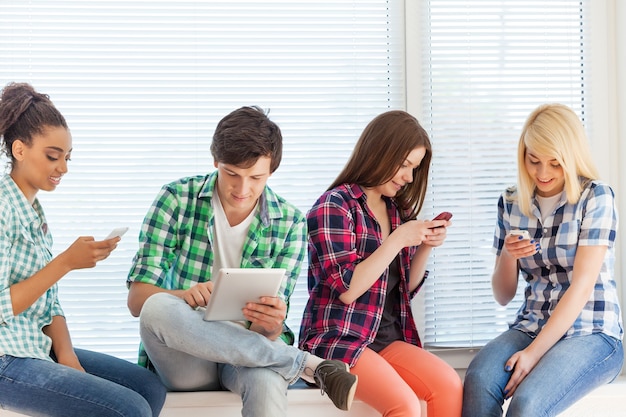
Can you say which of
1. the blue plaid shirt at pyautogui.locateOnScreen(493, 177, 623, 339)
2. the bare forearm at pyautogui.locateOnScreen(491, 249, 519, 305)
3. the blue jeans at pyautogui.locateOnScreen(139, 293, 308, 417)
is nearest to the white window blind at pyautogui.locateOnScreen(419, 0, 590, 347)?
the bare forearm at pyautogui.locateOnScreen(491, 249, 519, 305)

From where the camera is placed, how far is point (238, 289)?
2.08 m

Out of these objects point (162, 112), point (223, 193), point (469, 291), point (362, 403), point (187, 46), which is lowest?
point (362, 403)

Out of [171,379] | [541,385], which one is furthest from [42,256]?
[541,385]

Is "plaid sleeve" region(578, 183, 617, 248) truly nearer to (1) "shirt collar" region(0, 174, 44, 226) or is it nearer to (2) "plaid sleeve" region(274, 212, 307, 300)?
(2) "plaid sleeve" region(274, 212, 307, 300)

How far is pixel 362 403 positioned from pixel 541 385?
1.85 ft

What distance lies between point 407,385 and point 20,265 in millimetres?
1209

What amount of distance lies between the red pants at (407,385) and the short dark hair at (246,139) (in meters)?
0.71

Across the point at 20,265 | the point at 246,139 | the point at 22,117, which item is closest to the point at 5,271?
the point at 20,265

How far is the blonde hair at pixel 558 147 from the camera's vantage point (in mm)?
2426

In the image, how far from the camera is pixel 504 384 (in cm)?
231

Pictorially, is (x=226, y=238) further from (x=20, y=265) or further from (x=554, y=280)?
(x=554, y=280)

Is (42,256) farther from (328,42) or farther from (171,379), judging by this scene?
(328,42)

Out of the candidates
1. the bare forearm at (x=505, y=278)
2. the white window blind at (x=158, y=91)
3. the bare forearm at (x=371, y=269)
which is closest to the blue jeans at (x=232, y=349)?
the bare forearm at (x=371, y=269)

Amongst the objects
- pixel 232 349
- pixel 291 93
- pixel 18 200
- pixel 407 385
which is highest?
pixel 291 93
